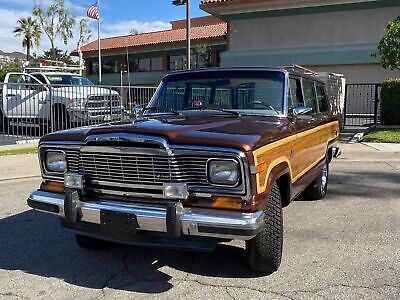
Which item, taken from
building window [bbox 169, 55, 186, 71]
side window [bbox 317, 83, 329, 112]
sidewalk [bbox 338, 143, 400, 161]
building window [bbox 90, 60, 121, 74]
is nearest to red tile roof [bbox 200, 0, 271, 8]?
building window [bbox 169, 55, 186, 71]

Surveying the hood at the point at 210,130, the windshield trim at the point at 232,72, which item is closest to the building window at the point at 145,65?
the windshield trim at the point at 232,72

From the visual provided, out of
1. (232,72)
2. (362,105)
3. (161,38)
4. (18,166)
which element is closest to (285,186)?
(232,72)

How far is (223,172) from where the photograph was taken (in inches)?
128

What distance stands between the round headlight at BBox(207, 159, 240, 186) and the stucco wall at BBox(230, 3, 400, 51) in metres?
22.8

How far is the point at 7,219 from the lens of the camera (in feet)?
18.6

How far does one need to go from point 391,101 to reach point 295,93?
41.6 ft

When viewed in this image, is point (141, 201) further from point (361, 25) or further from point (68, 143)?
point (361, 25)

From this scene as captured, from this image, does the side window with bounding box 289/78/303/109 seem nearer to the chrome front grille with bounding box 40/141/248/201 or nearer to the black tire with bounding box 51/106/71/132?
the chrome front grille with bounding box 40/141/248/201

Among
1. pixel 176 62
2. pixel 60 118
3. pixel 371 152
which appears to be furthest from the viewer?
pixel 176 62

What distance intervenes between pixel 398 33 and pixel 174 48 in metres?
23.3

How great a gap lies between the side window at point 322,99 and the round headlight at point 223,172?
333 centimetres

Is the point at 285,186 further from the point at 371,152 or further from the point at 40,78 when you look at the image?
the point at 40,78

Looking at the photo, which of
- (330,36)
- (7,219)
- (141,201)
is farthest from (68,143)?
(330,36)

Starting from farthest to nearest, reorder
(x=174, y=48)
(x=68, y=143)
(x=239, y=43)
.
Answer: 1. (x=174, y=48)
2. (x=239, y=43)
3. (x=68, y=143)
